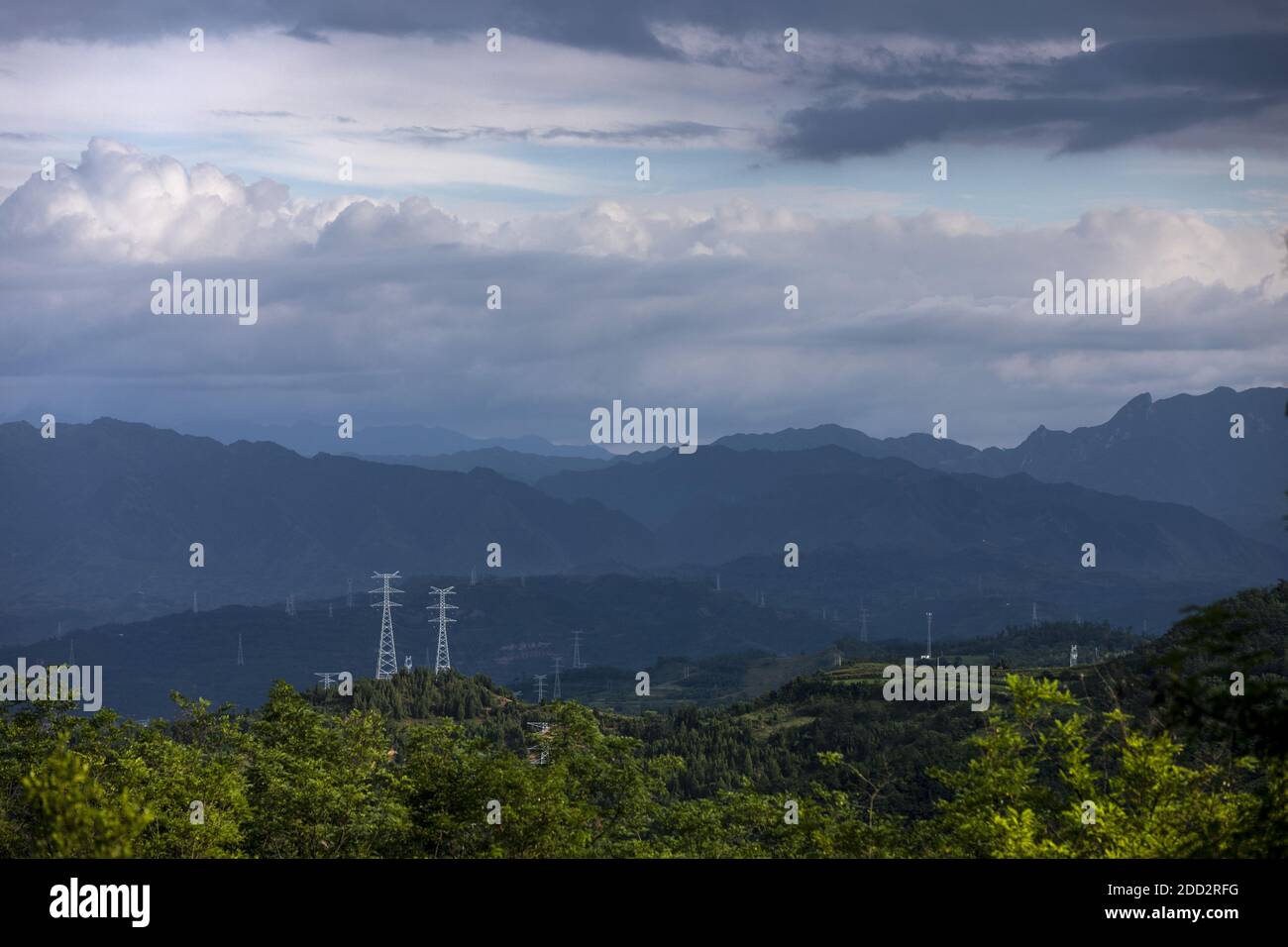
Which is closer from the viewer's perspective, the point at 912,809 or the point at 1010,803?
the point at 1010,803

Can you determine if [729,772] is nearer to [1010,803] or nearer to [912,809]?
[912,809]

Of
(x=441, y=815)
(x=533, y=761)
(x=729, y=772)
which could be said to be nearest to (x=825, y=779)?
(x=729, y=772)

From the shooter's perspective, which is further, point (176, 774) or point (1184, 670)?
point (176, 774)

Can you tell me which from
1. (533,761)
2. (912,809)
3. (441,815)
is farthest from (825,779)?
(441,815)

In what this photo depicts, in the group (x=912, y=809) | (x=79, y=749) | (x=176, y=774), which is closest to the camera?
(x=176, y=774)
